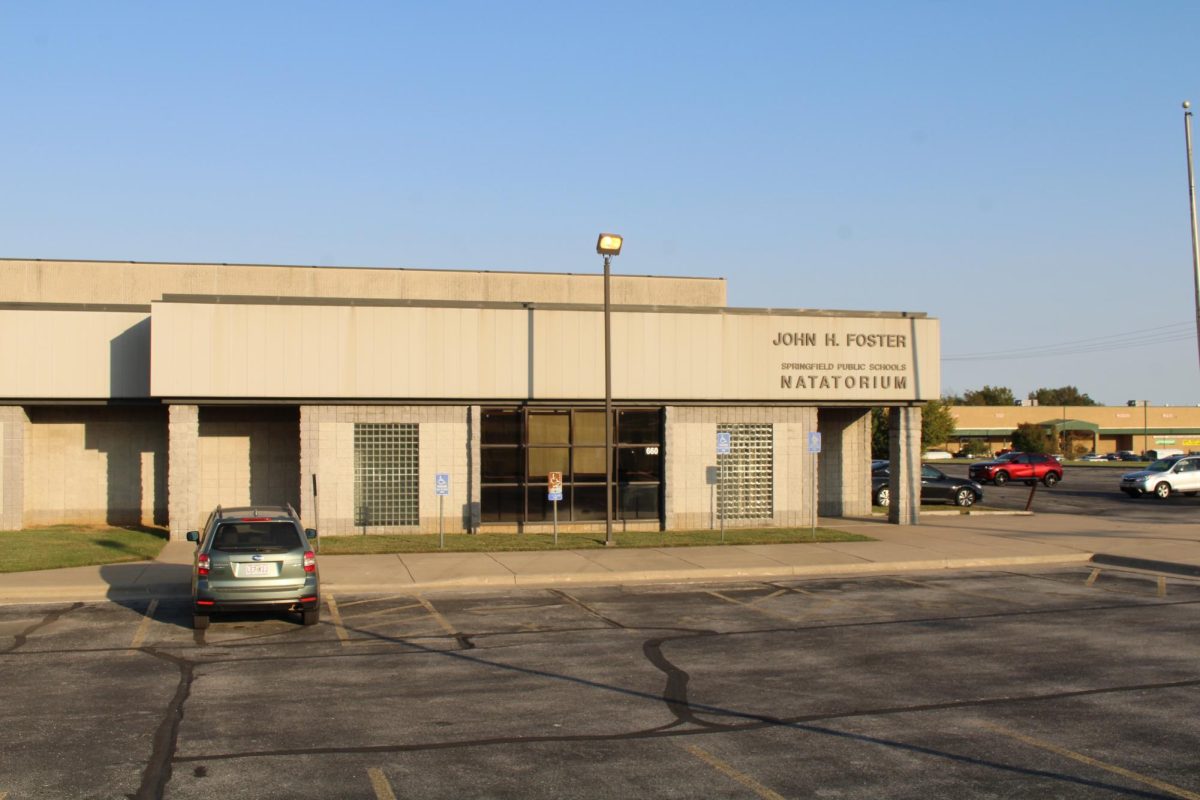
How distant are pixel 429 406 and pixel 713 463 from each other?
301 inches

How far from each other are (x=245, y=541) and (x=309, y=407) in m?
12.2

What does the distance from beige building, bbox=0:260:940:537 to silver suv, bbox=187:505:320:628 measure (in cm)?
1029

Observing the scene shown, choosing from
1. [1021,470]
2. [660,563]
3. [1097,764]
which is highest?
[1021,470]

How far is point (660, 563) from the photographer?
22969 mm

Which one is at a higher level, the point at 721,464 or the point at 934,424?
the point at 934,424

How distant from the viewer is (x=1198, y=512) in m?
38.2

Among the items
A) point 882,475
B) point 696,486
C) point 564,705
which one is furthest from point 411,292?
point 564,705

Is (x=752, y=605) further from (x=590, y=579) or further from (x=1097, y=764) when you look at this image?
(x=1097, y=764)

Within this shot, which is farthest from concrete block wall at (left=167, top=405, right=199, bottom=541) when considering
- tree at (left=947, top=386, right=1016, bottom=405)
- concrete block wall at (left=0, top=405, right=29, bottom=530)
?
tree at (left=947, top=386, right=1016, bottom=405)

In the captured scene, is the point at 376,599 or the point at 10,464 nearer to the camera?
the point at 376,599

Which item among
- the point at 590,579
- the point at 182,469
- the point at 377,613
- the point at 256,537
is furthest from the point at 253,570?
the point at 182,469

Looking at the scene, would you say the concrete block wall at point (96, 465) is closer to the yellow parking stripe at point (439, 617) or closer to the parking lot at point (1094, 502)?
the yellow parking stripe at point (439, 617)

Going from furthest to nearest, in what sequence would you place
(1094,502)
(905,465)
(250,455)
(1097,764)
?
(1094,502)
(905,465)
(250,455)
(1097,764)

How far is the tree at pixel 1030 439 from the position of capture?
319 feet
